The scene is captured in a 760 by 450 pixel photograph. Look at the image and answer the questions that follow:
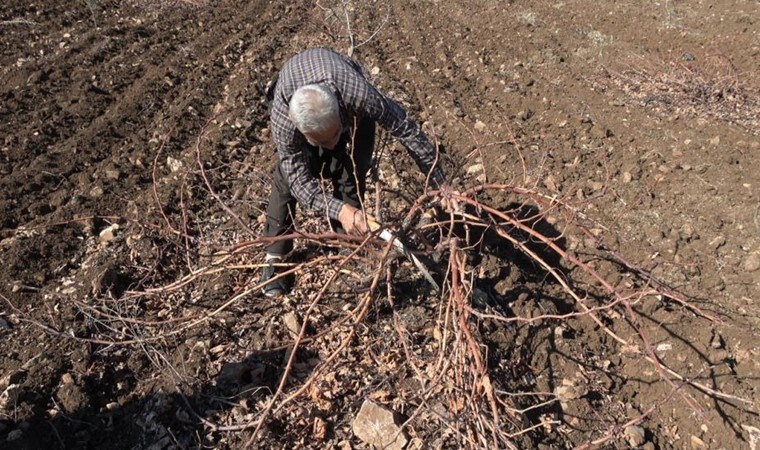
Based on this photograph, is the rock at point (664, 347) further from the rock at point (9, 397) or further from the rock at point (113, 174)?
the rock at point (113, 174)

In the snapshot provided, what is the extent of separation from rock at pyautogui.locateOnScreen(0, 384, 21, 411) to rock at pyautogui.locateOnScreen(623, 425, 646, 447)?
248 cm

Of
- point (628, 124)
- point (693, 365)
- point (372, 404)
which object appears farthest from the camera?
point (628, 124)

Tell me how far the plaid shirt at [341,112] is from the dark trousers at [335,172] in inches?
Answer: 5.2

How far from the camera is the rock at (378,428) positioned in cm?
212

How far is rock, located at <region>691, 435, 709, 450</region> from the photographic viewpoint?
2.27 m

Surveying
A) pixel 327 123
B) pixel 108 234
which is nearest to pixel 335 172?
pixel 327 123

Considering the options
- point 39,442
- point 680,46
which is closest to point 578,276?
point 39,442

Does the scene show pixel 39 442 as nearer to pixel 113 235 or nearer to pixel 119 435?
pixel 119 435

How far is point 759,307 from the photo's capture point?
2693 millimetres

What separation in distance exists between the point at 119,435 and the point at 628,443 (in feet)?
6.74

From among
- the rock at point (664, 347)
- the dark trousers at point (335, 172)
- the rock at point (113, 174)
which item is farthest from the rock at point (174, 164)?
the rock at point (664, 347)

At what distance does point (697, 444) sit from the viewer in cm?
228

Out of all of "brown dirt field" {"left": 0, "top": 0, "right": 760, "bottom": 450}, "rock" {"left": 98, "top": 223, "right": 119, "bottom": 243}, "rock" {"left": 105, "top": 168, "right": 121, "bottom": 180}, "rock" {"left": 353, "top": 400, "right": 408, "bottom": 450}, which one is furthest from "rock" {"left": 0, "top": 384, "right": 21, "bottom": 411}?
"rock" {"left": 105, "top": 168, "right": 121, "bottom": 180}

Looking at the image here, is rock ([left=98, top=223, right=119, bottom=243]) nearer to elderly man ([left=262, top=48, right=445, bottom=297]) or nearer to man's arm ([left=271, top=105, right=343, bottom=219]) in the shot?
elderly man ([left=262, top=48, right=445, bottom=297])
